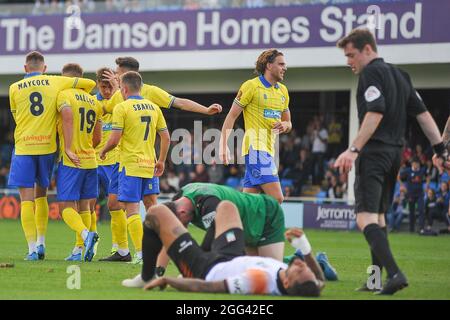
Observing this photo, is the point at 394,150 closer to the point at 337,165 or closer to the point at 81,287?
the point at 337,165

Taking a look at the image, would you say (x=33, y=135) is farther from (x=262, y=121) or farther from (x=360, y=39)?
(x=360, y=39)

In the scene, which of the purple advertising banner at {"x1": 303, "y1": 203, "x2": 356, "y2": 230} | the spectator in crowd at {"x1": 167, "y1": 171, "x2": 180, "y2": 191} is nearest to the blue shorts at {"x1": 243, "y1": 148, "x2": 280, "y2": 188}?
the purple advertising banner at {"x1": 303, "y1": 203, "x2": 356, "y2": 230}

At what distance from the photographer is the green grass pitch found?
7.83 m

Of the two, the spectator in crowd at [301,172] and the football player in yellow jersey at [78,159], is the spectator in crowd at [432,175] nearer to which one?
the spectator in crowd at [301,172]

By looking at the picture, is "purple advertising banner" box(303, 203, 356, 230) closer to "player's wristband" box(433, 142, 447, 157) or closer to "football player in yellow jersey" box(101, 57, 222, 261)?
"football player in yellow jersey" box(101, 57, 222, 261)

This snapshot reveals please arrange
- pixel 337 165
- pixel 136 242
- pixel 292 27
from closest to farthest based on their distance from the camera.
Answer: pixel 337 165 → pixel 136 242 → pixel 292 27

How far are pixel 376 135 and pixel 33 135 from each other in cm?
503

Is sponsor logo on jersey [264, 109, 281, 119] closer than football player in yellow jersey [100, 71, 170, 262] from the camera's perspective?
No

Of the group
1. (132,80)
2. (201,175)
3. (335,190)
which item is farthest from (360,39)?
(201,175)

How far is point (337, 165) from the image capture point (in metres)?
8.00

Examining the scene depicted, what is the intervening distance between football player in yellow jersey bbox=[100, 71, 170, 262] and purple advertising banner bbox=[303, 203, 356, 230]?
13320 millimetres

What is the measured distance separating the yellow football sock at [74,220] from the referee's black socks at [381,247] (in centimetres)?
448
